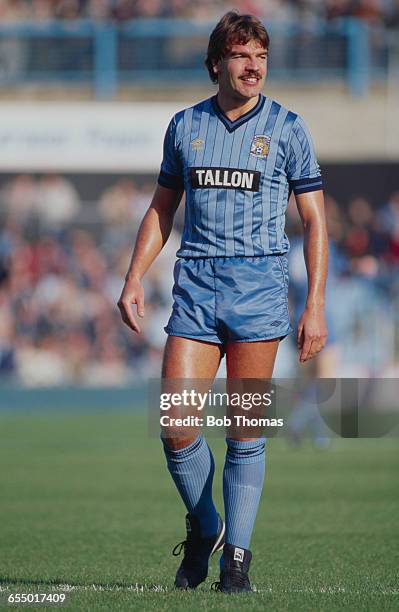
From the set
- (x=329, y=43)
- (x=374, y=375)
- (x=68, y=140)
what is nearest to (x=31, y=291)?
(x=68, y=140)

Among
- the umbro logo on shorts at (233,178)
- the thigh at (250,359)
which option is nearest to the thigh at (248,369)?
the thigh at (250,359)

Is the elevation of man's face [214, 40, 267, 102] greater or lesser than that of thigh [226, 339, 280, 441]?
greater

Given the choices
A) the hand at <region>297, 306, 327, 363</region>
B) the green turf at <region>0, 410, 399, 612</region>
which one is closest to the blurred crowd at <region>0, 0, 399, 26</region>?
the green turf at <region>0, 410, 399, 612</region>

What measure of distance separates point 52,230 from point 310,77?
5.62m

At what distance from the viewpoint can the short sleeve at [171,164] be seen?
5.58 meters

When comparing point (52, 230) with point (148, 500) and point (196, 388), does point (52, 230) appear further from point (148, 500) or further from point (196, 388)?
point (196, 388)

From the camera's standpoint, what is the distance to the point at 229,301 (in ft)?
17.8

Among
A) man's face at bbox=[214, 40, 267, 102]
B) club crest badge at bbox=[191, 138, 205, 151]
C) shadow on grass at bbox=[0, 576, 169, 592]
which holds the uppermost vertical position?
man's face at bbox=[214, 40, 267, 102]

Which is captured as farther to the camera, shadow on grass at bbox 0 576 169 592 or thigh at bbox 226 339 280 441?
shadow on grass at bbox 0 576 169 592

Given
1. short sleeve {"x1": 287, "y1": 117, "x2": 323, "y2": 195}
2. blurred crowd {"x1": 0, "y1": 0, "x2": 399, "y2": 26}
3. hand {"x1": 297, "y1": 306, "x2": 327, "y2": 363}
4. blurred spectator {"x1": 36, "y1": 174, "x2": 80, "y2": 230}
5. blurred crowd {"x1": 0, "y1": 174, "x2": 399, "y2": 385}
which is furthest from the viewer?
blurred crowd {"x1": 0, "y1": 0, "x2": 399, "y2": 26}

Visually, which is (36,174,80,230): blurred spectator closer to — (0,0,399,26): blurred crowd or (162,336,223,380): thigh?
(0,0,399,26): blurred crowd

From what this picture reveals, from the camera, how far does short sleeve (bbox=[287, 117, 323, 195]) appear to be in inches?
215

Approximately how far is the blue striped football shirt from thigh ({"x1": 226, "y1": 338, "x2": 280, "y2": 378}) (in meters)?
0.38

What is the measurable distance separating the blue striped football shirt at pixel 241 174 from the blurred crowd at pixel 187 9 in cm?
1645
